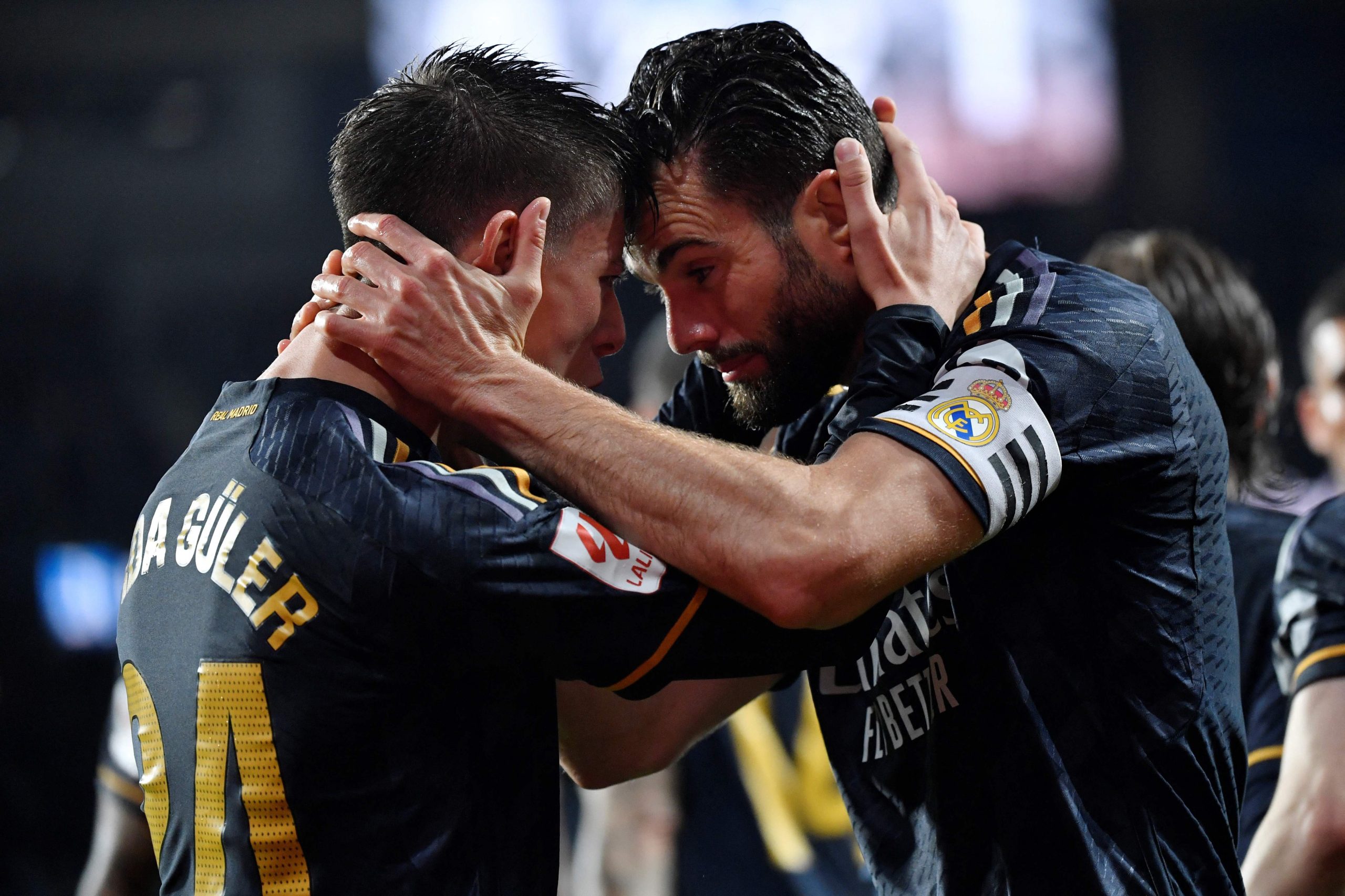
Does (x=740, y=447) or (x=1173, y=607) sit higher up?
(x=740, y=447)

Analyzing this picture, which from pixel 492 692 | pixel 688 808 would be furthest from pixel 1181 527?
pixel 688 808

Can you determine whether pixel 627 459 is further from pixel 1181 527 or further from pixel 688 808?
pixel 688 808

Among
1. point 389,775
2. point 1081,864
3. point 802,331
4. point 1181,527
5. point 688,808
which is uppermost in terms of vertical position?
point 802,331

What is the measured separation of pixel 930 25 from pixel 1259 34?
8.67 ft

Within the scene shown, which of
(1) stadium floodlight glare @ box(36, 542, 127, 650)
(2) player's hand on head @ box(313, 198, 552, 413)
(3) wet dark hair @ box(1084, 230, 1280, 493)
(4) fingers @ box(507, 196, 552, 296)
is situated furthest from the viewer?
(1) stadium floodlight glare @ box(36, 542, 127, 650)

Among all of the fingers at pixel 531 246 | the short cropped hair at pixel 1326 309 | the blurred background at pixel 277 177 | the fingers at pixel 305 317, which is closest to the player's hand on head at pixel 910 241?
the fingers at pixel 531 246

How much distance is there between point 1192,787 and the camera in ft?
6.40

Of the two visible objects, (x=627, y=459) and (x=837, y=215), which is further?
(x=837, y=215)

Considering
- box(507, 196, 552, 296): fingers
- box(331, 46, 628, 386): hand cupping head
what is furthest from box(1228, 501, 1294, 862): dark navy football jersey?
box(507, 196, 552, 296): fingers

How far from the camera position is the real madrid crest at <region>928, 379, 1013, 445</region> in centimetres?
178

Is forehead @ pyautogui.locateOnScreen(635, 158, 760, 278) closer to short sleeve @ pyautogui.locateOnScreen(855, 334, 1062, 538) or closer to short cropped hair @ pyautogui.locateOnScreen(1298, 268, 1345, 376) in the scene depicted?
short sleeve @ pyautogui.locateOnScreen(855, 334, 1062, 538)

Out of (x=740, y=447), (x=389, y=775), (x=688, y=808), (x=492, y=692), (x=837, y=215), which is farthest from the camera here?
(x=688, y=808)

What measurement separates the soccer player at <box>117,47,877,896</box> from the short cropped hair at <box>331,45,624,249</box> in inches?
11.6

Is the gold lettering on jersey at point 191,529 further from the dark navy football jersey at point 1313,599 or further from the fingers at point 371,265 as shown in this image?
the dark navy football jersey at point 1313,599
